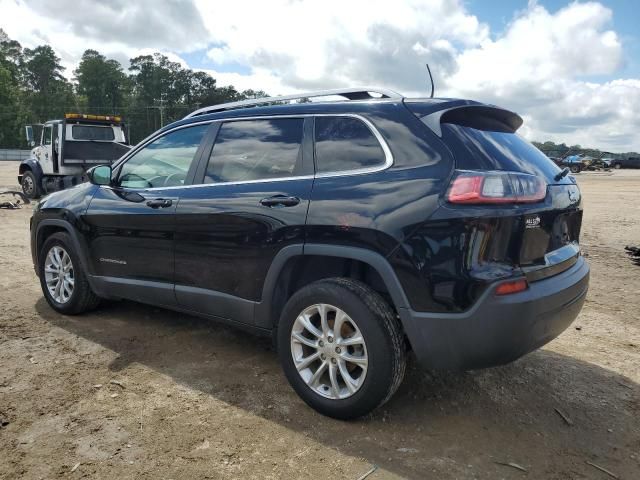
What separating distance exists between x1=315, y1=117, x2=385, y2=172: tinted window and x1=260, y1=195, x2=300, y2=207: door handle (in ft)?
0.81

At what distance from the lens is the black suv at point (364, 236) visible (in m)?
2.57

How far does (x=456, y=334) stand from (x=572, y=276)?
0.90 m

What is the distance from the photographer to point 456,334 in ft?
8.50

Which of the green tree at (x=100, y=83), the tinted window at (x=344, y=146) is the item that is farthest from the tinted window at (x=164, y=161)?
the green tree at (x=100, y=83)

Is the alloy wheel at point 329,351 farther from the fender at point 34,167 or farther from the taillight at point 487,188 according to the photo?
the fender at point 34,167

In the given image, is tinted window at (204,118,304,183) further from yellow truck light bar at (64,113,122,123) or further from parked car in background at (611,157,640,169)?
parked car in background at (611,157,640,169)

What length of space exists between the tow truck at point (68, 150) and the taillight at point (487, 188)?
1417 cm

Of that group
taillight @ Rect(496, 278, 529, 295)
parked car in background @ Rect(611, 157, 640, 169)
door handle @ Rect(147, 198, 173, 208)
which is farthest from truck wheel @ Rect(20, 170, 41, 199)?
parked car in background @ Rect(611, 157, 640, 169)

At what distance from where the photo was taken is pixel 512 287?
2553 mm

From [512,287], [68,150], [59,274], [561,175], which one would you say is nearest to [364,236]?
[512,287]

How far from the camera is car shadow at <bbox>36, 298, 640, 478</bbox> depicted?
8.65ft

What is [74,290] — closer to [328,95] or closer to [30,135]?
[328,95]

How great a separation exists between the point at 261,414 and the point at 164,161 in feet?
7.07

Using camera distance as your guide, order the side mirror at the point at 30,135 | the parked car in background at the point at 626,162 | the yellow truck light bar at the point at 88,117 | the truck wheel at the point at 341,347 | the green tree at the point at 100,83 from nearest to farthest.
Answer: the truck wheel at the point at 341,347, the yellow truck light bar at the point at 88,117, the side mirror at the point at 30,135, the parked car in background at the point at 626,162, the green tree at the point at 100,83
